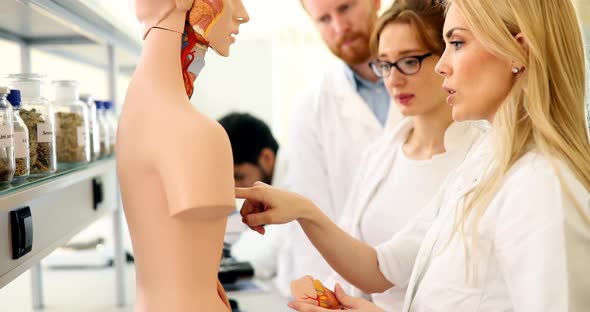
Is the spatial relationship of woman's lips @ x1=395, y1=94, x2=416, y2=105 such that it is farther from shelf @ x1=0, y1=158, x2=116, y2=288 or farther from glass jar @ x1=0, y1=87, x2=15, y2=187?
glass jar @ x1=0, y1=87, x2=15, y2=187

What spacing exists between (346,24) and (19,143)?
4.36 feet

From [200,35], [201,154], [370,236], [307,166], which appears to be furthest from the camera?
[307,166]

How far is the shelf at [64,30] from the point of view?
4.17 ft

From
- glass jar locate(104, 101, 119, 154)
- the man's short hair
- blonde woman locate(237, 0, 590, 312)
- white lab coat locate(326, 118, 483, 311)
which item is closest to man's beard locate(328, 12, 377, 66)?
white lab coat locate(326, 118, 483, 311)

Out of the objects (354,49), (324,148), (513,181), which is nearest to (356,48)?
(354,49)

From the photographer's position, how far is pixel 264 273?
216cm

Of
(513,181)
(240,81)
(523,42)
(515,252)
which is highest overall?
(240,81)

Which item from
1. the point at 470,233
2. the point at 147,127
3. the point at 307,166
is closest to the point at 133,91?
the point at 147,127

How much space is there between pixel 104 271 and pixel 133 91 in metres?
1.62

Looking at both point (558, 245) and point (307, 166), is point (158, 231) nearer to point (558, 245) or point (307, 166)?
point (558, 245)

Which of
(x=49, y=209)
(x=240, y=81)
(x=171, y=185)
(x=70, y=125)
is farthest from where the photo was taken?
(x=240, y=81)

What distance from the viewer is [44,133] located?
112 centimetres

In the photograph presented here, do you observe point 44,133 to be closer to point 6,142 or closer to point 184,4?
point 6,142

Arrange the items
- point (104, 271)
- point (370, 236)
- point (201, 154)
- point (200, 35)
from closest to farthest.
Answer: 1. point (201, 154)
2. point (200, 35)
3. point (370, 236)
4. point (104, 271)
